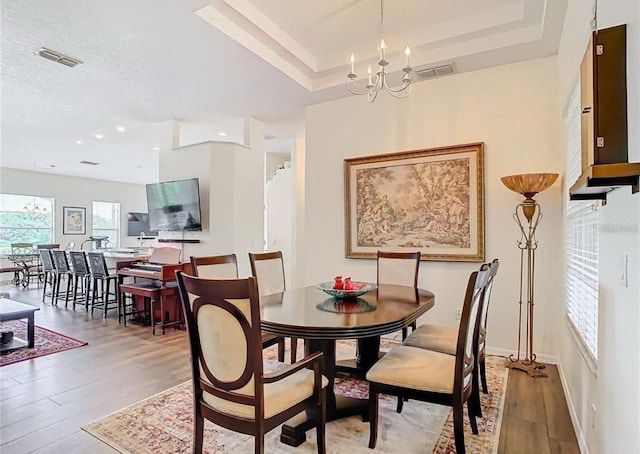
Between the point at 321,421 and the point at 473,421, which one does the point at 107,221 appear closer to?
the point at 321,421

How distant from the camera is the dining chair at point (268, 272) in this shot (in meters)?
3.20

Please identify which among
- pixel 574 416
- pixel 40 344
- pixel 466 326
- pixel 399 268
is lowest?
pixel 40 344

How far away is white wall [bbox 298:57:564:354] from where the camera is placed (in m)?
3.47

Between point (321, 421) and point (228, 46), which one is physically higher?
point (228, 46)

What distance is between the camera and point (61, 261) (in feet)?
21.2

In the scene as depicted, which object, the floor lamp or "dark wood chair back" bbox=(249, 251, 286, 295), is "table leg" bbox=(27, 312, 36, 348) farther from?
the floor lamp

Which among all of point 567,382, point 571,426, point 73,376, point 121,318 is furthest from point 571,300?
point 121,318

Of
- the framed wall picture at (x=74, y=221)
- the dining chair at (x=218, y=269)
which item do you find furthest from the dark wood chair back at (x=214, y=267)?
the framed wall picture at (x=74, y=221)

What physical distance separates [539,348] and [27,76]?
6007mm

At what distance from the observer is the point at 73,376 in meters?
3.15

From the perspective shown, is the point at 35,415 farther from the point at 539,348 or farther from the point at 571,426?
the point at 539,348

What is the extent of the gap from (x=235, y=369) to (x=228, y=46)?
2.95m

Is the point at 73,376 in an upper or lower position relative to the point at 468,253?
lower

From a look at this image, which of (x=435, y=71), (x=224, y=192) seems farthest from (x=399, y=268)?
(x=224, y=192)
